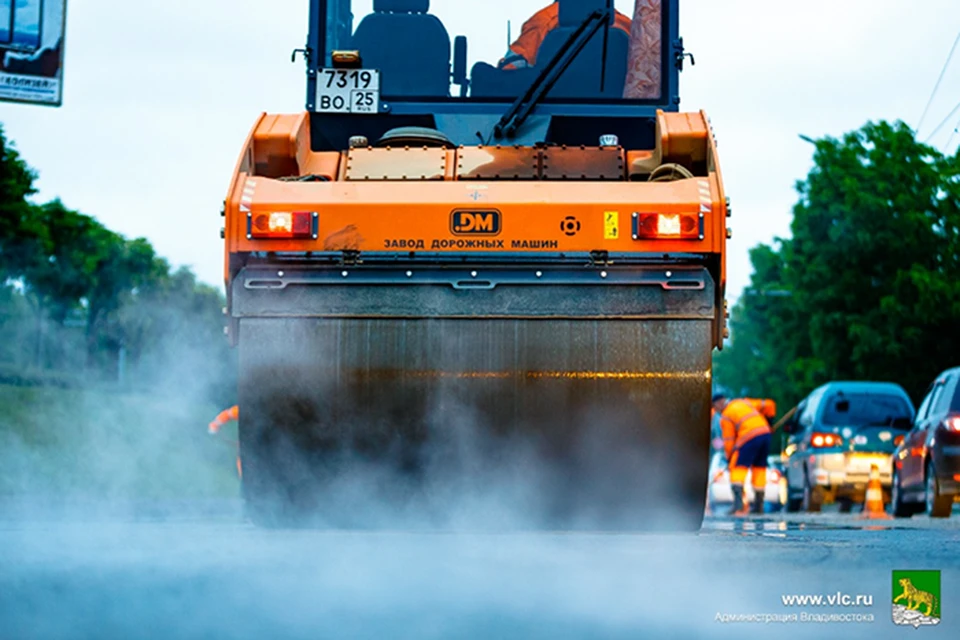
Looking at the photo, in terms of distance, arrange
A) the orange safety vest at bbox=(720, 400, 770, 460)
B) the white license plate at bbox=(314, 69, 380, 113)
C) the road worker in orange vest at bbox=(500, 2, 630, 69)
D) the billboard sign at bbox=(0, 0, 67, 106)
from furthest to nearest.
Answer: the orange safety vest at bbox=(720, 400, 770, 460) < the billboard sign at bbox=(0, 0, 67, 106) < the road worker in orange vest at bbox=(500, 2, 630, 69) < the white license plate at bbox=(314, 69, 380, 113)

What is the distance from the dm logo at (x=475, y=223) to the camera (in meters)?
7.17

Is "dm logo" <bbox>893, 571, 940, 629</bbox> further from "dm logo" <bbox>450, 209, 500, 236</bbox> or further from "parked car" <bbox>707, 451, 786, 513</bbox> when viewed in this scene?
"parked car" <bbox>707, 451, 786, 513</bbox>

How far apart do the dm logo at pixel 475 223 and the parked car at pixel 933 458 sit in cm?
858

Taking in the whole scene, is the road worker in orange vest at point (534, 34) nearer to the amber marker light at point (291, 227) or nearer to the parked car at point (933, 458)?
the amber marker light at point (291, 227)

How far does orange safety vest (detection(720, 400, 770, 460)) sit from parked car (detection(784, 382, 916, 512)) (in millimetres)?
2269

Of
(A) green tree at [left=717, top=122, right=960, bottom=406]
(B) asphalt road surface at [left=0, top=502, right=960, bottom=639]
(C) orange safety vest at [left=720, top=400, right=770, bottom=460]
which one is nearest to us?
(B) asphalt road surface at [left=0, top=502, right=960, bottom=639]

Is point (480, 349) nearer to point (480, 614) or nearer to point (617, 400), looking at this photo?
point (617, 400)

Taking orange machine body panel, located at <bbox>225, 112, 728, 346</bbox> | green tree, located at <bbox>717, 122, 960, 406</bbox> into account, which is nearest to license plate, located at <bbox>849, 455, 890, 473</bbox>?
orange machine body panel, located at <bbox>225, 112, 728, 346</bbox>

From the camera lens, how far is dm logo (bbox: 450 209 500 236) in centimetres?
717

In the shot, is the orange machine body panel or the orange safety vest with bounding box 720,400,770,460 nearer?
the orange machine body panel

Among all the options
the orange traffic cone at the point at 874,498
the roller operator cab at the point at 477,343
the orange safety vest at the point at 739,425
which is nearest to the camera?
the roller operator cab at the point at 477,343

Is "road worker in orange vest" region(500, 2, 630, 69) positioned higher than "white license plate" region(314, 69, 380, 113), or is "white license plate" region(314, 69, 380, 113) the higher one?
"road worker in orange vest" region(500, 2, 630, 69)

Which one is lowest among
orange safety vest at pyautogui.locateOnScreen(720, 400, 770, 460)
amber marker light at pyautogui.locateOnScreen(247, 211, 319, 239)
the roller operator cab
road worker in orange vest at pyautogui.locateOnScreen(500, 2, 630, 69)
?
orange safety vest at pyautogui.locateOnScreen(720, 400, 770, 460)

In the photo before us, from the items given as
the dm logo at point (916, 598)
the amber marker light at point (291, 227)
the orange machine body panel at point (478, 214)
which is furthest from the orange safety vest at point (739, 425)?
the dm logo at point (916, 598)
